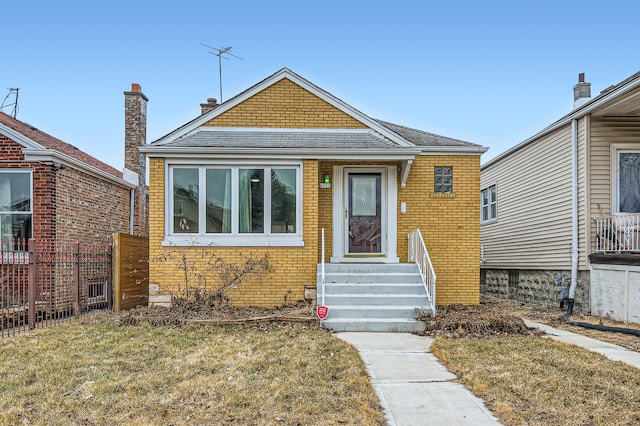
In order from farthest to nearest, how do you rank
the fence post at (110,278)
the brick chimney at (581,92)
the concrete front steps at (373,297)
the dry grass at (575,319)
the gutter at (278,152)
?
the brick chimney at (581,92)
the fence post at (110,278)
the gutter at (278,152)
the concrete front steps at (373,297)
the dry grass at (575,319)

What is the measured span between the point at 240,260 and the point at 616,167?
8.70m

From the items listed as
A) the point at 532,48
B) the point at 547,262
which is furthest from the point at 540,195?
the point at 532,48

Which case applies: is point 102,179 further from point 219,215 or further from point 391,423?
point 391,423

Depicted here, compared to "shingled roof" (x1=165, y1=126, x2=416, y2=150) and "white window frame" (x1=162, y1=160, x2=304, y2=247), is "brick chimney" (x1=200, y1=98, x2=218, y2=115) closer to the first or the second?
"shingled roof" (x1=165, y1=126, x2=416, y2=150)

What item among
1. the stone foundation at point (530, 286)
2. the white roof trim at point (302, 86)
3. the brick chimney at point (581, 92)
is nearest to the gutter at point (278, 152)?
the white roof trim at point (302, 86)

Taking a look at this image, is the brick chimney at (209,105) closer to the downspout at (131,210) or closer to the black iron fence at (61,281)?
the downspout at (131,210)

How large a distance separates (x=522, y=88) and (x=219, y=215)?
512 inches

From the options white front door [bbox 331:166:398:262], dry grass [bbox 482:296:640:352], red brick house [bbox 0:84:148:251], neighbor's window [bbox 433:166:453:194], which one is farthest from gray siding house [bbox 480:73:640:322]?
red brick house [bbox 0:84:148:251]

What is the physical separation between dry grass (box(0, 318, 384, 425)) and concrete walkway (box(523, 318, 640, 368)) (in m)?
3.58

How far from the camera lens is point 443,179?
10836mm

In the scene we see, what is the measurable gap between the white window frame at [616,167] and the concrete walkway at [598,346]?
12.1ft

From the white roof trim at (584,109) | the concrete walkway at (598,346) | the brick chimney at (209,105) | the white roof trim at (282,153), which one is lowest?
the concrete walkway at (598,346)

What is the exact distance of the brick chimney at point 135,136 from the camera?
1404 centimetres

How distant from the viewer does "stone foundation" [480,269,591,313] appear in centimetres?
1090
